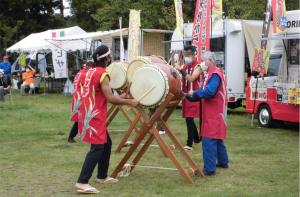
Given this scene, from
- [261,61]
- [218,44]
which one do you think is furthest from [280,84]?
[218,44]

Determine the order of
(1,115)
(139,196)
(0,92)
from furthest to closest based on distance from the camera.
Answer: (0,92)
(1,115)
(139,196)

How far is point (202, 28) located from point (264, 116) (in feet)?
10.7

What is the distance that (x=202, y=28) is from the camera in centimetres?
1088

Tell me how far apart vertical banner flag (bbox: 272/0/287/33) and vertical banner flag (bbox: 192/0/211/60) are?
186cm

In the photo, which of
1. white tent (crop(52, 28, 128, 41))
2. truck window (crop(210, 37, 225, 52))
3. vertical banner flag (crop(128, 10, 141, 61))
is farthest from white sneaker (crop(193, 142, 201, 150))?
white tent (crop(52, 28, 128, 41))

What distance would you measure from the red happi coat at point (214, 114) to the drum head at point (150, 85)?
2.62 feet

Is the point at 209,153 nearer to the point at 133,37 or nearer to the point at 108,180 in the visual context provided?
the point at 108,180

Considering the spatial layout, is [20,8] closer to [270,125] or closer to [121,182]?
[270,125]

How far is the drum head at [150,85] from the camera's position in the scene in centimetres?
669

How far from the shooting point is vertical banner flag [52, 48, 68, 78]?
80.3ft

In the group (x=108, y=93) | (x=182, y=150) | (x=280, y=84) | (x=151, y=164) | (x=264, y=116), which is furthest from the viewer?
(x=264, y=116)

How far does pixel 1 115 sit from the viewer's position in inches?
600

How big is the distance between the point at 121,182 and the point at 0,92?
46.3 ft

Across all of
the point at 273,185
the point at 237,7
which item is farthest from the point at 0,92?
the point at 273,185
